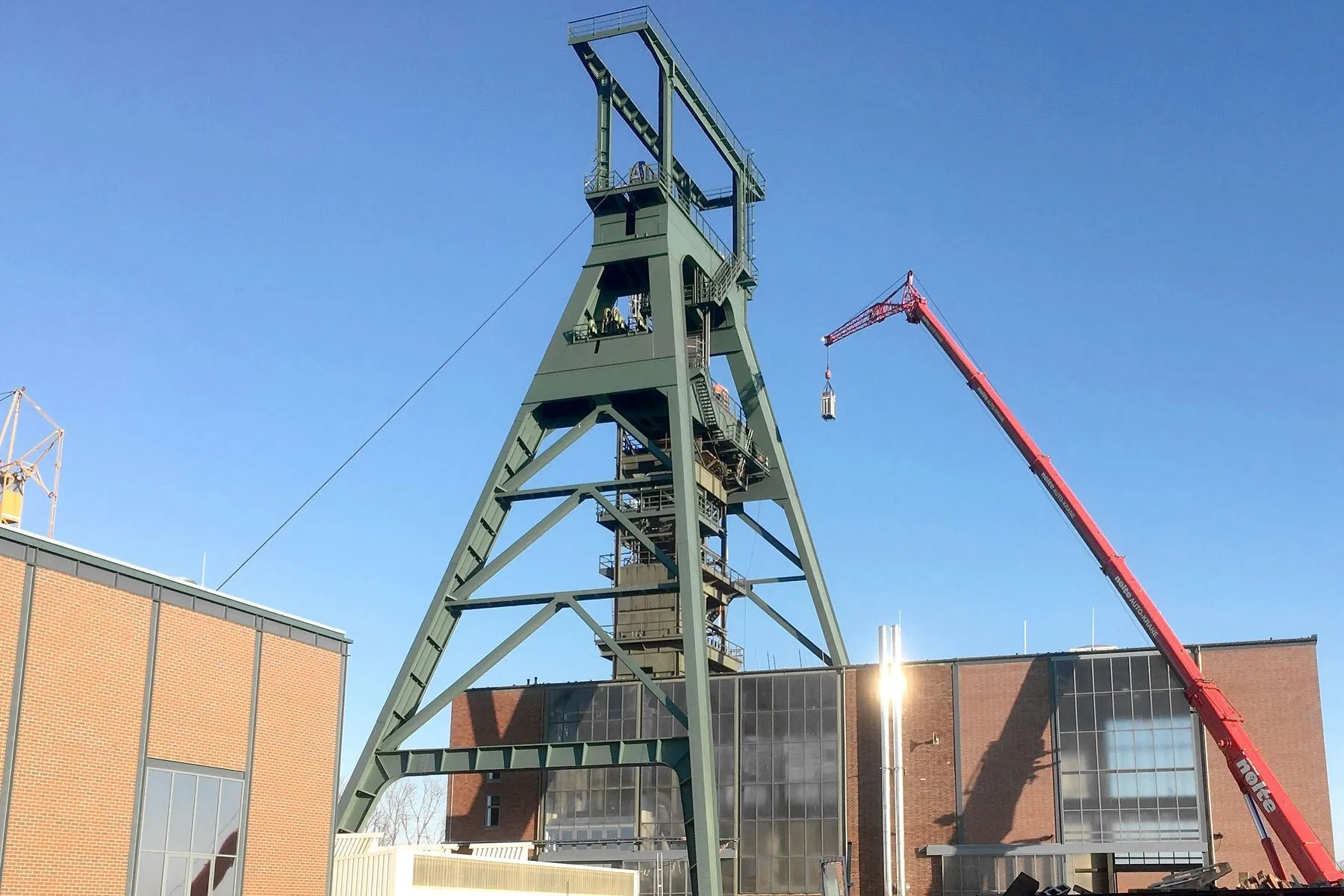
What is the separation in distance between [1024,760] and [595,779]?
12.9 meters

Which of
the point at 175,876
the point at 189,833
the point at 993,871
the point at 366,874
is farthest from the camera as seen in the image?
the point at 993,871

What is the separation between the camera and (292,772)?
2631 cm

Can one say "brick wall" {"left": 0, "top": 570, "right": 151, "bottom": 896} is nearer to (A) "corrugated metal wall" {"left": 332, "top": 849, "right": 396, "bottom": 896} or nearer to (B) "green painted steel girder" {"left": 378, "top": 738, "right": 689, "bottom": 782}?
(A) "corrugated metal wall" {"left": 332, "top": 849, "right": 396, "bottom": 896}

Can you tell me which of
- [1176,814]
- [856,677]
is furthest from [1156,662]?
[856,677]

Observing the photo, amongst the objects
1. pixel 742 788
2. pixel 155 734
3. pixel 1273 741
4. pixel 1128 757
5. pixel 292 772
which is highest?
pixel 1273 741

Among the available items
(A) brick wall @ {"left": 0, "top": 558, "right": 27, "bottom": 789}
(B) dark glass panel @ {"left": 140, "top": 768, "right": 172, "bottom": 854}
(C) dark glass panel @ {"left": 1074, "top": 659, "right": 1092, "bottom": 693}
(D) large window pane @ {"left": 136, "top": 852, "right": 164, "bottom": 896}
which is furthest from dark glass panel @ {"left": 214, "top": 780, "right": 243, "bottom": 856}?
(C) dark glass panel @ {"left": 1074, "top": 659, "right": 1092, "bottom": 693}

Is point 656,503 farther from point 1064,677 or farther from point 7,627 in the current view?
point 7,627

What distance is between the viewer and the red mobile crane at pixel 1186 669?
34750 millimetres

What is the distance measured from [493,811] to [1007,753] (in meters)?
16.3

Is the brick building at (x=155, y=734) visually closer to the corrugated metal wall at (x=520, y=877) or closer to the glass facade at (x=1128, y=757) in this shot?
the corrugated metal wall at (x=520, y=877)

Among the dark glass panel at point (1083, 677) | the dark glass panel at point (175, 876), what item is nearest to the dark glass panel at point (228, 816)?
the dark glass panel at point (175, 876)

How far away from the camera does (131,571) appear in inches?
885

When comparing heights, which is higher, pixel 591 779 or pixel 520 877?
pixel 591 779

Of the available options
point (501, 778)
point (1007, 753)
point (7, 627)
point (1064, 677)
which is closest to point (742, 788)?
point (1007, 753)
